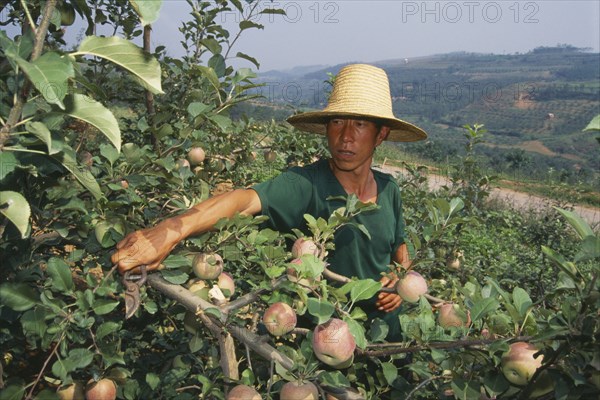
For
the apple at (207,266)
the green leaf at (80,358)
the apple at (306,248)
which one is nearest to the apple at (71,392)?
the green leaf at (80,358)

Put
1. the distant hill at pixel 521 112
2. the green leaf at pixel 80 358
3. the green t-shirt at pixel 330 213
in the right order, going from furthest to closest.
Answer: the distant hill at pixel 521 112, the green t-shirt at pixel 330 213, the green leaf at pixel 80 358

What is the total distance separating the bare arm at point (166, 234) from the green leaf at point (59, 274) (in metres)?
0.11

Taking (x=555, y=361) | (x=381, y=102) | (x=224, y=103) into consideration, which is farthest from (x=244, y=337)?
(x=381, y=102)

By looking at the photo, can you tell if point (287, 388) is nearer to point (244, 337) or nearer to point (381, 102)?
point (244, 337)

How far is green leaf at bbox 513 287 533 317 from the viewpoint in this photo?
0.95m

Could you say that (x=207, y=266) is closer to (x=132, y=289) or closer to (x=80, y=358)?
(x=132, y=289)

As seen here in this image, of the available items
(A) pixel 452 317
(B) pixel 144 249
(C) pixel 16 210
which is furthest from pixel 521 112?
(C) pixel 16 210

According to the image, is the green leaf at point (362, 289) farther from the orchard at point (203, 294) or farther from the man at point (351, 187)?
the man at point (351, 187)

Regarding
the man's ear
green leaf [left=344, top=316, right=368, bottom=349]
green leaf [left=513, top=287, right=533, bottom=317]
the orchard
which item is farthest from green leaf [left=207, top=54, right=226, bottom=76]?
green leaf [left=513, top=287, right=533, bottom=317]

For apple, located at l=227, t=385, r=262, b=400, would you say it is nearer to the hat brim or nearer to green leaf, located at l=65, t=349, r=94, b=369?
green leaf, located at l=65, t=349, r=94, b=369

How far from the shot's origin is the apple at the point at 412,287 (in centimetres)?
129

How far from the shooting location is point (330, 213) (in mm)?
1623

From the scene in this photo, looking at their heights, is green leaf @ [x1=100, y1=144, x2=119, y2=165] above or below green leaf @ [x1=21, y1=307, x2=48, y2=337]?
above

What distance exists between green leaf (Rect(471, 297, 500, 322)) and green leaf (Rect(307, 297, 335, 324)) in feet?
1.11
